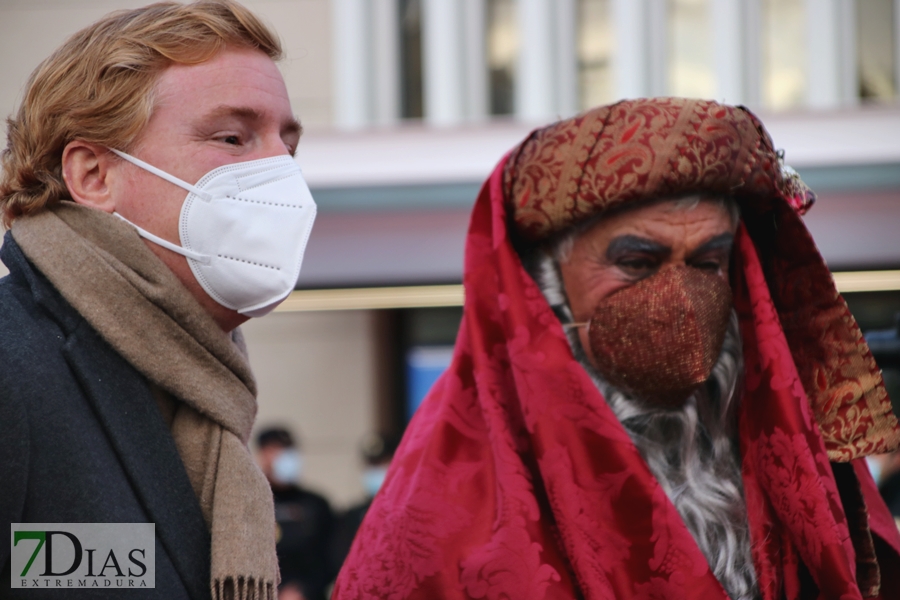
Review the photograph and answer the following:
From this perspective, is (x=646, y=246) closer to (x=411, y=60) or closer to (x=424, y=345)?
(x=424, y=345)

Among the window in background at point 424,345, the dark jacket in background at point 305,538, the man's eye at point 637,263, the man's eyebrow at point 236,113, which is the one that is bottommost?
the dark jacket in background at point 305,538

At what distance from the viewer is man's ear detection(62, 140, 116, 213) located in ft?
6.12

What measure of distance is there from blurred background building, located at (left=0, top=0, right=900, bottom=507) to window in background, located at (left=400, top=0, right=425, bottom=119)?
1 cm

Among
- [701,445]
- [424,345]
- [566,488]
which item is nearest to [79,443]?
[566,488]

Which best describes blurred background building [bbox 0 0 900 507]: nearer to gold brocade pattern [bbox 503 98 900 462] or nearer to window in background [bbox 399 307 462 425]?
window in background [bbox 399 307 462 425]

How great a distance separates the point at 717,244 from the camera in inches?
89.8

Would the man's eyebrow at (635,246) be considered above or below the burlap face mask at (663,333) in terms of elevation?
above

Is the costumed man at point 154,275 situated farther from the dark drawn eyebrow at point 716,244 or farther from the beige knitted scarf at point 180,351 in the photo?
the dark drawn eyebrow at point 716,244

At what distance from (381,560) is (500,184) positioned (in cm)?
89

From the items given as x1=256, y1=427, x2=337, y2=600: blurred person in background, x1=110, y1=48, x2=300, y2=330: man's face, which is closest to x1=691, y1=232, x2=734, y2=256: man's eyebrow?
x1=110, y1=48, x2=300, y2=330: man's face

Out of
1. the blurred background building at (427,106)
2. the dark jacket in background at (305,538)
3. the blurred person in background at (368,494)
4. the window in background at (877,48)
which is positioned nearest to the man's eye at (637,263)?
the blurred person in background at (368,494)

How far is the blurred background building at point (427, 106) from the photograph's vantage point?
26.2 ft

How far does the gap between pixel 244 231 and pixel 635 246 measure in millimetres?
860

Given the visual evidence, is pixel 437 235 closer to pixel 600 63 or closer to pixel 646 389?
pixel 600 63
